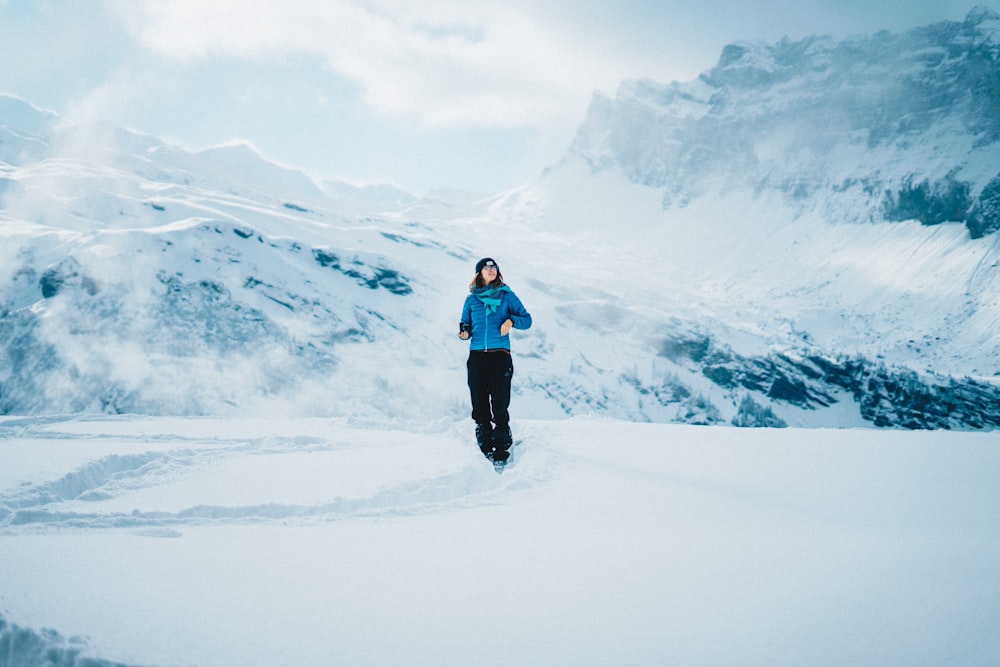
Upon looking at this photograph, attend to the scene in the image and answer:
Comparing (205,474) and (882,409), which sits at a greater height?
(205,474)

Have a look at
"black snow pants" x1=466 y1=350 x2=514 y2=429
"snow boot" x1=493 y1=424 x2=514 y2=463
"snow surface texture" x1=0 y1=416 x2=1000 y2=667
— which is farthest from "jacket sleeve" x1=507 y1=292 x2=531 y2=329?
"snow surface texture" x1=0 y1=416 x2=1000 y2=667

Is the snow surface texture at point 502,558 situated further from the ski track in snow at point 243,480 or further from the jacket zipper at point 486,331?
the jacket zipper at point 486,331

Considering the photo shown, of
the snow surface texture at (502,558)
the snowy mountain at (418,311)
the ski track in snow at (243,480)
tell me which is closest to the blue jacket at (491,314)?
Result: the ski track in snow at (243,480)

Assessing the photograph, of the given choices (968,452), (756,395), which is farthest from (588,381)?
(968,452)

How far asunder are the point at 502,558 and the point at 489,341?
433 cm

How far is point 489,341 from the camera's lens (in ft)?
23.0

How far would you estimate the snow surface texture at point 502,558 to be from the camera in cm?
194

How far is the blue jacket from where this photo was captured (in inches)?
275

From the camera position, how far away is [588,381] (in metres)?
114

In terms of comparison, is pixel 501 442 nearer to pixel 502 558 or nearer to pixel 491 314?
pixel 491 314

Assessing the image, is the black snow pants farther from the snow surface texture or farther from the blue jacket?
the snow surface texture

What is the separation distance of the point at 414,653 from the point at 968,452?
6.38 meters

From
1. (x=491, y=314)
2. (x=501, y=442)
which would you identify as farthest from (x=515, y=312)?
(x=501, y=442)

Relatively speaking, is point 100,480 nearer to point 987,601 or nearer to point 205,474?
point 205,474
